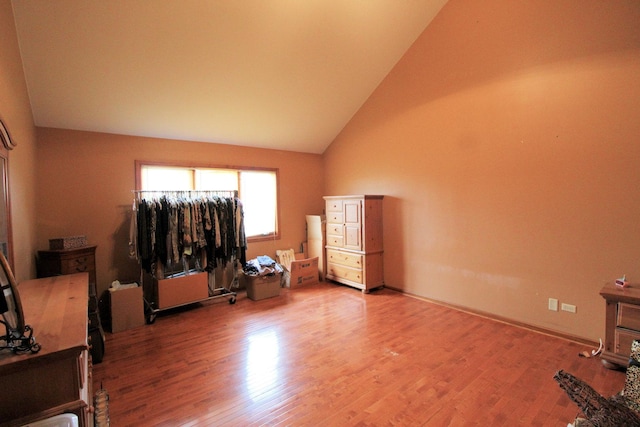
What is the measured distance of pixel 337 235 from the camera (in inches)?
202

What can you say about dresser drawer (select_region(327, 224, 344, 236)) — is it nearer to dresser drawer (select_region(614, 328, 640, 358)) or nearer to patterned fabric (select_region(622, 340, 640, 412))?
dresser drawer (select_region(614, 328, 640, 358))

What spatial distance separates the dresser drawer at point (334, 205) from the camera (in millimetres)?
5024

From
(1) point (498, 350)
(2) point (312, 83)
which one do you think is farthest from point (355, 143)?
(1) point (498, 350)

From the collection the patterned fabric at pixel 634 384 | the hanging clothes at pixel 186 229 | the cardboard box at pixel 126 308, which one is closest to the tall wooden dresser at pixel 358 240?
the hanging clothes at pixel 186 229

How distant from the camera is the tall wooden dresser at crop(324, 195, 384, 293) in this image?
15.3 feet

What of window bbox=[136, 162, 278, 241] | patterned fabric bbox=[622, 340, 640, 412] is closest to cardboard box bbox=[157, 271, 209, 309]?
window bbox=[136, 162, 278, 241]

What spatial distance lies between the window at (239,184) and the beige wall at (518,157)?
2.11 meters

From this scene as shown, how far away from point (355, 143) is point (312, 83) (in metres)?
1.43

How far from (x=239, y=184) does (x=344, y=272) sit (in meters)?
2.29

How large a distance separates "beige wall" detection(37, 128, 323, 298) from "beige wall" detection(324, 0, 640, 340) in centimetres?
323

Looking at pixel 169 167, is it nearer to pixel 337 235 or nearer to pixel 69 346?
pixel 337 235

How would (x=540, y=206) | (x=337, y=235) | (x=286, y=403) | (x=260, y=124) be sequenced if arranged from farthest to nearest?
1. (x=337, y=235)
2. (x=260, y=124)
3. (x=540, y=206)
4. (x=286, y=403)

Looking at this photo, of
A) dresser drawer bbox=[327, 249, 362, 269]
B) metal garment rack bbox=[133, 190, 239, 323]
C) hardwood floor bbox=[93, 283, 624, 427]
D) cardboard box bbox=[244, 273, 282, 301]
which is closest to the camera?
hardwood floor bbox=[93, 283, 624, 427]

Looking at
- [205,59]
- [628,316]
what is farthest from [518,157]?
[205,59]
